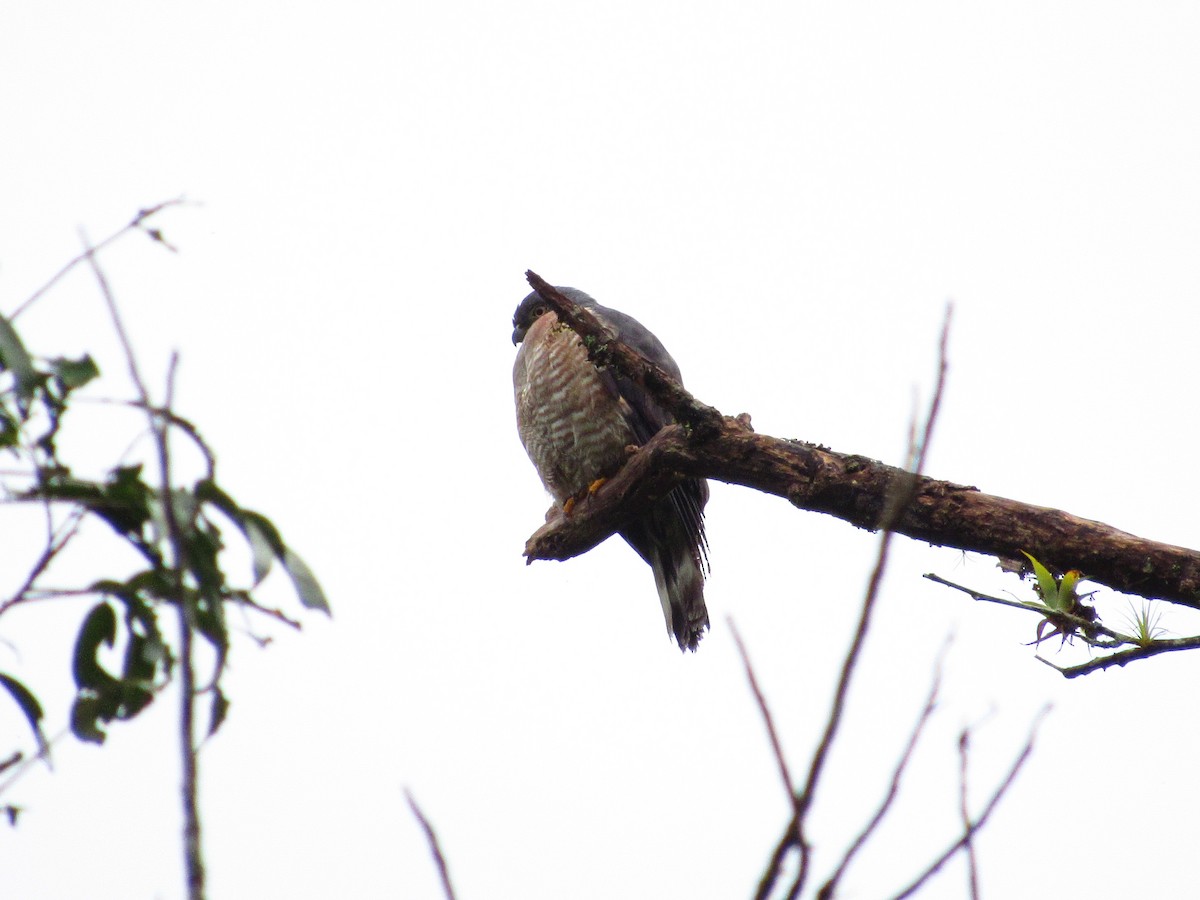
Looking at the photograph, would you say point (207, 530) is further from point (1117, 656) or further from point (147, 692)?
point (1117, 656)

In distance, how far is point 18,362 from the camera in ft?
5.77

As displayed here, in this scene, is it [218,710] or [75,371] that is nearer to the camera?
[218,710]

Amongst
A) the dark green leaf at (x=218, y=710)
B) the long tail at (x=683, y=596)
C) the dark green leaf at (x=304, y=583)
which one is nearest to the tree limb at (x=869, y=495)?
the long tail at (x=683, y=596)

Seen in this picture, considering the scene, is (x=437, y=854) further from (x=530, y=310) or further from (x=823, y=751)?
(x=530, y=310)

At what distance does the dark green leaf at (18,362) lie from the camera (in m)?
1.75

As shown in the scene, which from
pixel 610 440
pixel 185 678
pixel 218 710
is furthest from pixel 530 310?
pixel 185 678

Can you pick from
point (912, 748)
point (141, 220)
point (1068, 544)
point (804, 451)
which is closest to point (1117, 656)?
point (1068, 544)

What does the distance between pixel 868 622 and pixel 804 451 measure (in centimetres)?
286

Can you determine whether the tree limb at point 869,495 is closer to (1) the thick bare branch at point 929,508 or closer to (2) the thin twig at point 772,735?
(1) the thick bare branch at point 929,508

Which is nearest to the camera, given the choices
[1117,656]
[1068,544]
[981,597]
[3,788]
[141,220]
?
[3,788]

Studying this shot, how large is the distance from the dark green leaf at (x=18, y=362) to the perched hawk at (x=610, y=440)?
137 inches

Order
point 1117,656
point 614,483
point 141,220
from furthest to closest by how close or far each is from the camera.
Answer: point 614,483 < point 1117,656 < point 141,220

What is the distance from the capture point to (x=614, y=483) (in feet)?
15.3

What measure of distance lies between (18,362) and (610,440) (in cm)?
371
